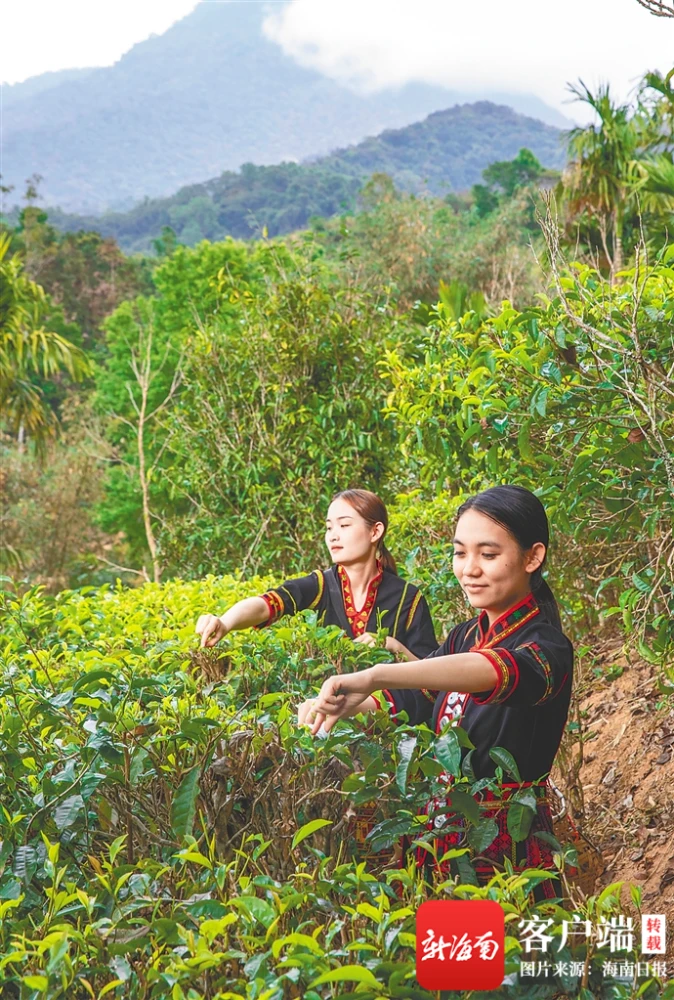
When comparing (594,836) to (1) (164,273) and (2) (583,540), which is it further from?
(1) (164,273)

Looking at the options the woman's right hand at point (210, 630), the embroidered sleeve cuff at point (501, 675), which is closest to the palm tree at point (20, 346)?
the woman's right hand at point (210, 630)

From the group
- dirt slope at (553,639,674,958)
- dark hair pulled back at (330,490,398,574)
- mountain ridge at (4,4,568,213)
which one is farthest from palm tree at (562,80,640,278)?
mountain ridge at (4,4,568,213)

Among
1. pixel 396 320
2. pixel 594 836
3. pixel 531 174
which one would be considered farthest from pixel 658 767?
pixel 531 174

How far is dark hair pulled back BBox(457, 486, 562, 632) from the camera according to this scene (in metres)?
2.35

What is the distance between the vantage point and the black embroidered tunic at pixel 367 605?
10.4 ft

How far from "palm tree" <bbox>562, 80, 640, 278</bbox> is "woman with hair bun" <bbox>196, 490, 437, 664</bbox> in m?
12.6

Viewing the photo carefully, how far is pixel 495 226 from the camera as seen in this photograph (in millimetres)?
32125

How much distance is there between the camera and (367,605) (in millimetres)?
3324

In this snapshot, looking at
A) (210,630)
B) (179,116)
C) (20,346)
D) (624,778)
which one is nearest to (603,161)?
(20,346)

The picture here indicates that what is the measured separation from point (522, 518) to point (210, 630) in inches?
38.2

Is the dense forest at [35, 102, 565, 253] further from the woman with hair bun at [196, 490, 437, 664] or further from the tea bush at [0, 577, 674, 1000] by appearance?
the tea bush at [0, 577, 674, 1000]

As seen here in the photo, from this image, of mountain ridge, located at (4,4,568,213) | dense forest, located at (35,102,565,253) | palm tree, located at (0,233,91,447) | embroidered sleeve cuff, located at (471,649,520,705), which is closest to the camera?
embroidered sleeve cuff, located at (471,649,520,705)

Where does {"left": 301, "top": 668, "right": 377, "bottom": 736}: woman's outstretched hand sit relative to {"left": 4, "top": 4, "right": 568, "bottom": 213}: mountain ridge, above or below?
below

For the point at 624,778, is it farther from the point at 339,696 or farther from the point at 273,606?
the point at 339,696
